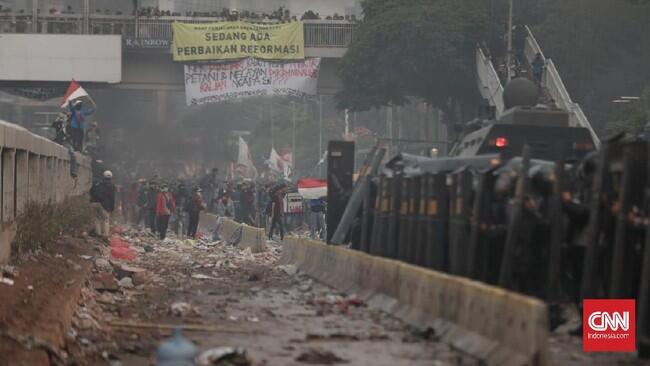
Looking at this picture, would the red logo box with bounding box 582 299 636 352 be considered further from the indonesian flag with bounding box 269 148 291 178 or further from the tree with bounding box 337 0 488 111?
the indonesian flag with bounding box 269 148 291 178

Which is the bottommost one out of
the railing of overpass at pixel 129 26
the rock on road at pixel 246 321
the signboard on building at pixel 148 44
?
the rock on road at pixel 246 321

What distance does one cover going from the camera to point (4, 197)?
57.7 feet

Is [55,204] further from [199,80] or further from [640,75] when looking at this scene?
[640,75]

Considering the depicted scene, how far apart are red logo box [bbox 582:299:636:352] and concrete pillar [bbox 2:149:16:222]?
7622mm

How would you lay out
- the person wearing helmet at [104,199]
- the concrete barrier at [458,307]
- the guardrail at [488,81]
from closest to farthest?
the concrete barrier at [458,307] → the person wearing helmet at [104,199] → the guardrail at [488,81]

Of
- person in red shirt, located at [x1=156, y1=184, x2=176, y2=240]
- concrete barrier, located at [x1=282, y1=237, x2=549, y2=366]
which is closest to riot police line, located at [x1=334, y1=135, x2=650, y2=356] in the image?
concrete barrier, located at [x1=282, y1=237, x2=549, y2=366]

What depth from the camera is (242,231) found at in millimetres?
38219

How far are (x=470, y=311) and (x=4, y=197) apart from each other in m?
7.10

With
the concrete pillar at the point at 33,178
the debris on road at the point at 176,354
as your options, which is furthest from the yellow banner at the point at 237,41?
the debris on road at the point at 176,354

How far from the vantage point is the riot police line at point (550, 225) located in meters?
12.5

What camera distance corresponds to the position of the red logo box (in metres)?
12.5

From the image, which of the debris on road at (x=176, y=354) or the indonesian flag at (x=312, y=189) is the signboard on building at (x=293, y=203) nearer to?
the indonesian flag at (x=312, y=189)

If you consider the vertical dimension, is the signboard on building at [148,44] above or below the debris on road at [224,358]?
above

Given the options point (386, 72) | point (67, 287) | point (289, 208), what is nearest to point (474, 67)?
point (386, 72)
